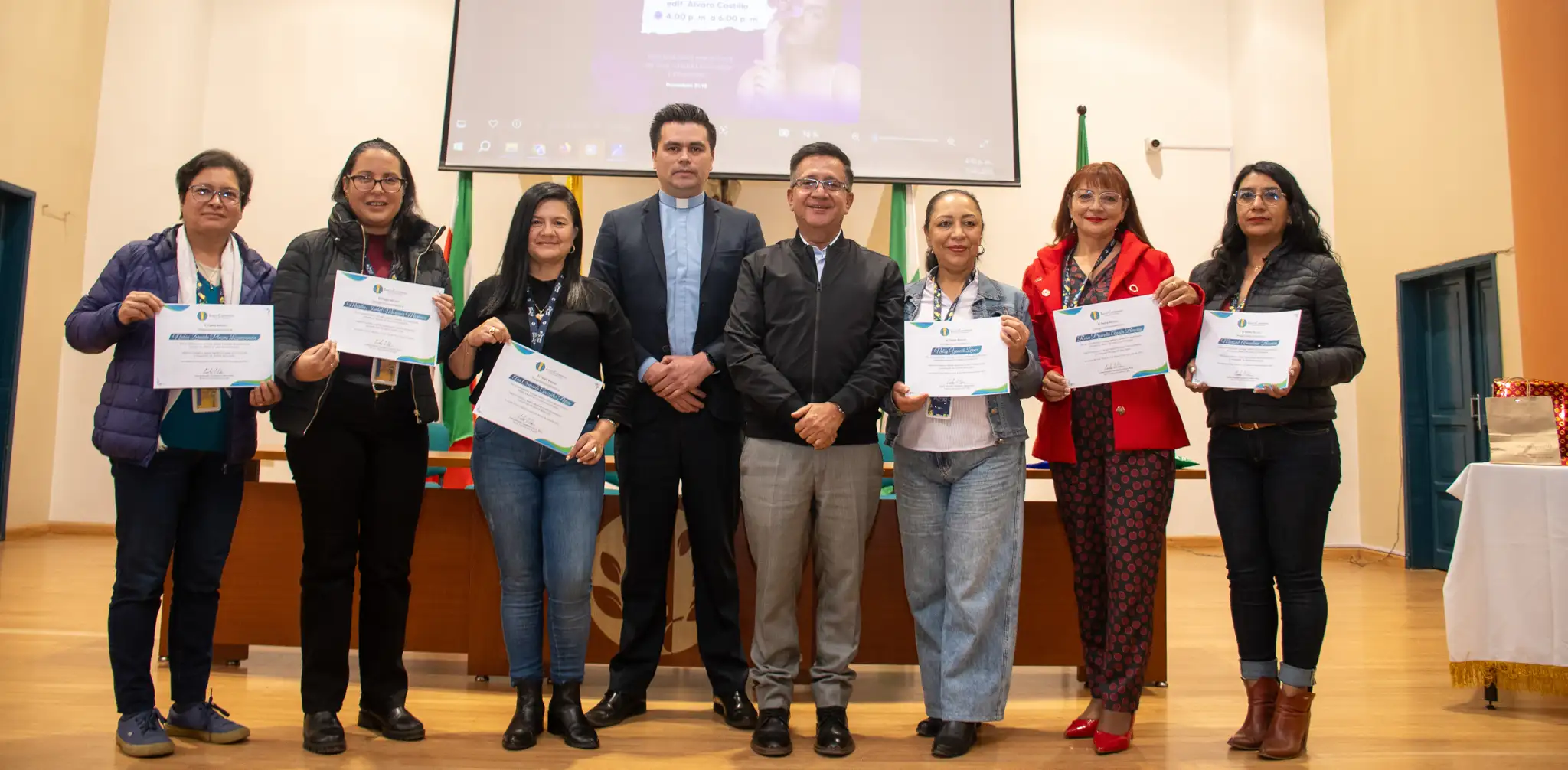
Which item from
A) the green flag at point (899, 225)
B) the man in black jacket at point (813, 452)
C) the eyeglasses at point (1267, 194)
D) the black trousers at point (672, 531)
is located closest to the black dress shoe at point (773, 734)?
the man in black jacket at point (813, 452)

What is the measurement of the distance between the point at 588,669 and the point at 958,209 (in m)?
2.15

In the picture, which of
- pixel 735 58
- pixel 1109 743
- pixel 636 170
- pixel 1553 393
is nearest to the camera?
pixel 1109 743

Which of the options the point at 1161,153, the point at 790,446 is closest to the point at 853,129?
the point at 1161,153

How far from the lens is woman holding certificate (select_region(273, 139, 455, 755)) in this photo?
2.29m

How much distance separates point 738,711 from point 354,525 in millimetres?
1154

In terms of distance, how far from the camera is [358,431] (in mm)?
2332

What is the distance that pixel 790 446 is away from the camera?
2385mm

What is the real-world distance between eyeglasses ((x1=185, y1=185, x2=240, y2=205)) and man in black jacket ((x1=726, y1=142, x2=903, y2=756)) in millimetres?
1317

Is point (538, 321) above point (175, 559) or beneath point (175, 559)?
above

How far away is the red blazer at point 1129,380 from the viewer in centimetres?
240

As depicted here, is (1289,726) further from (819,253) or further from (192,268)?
(192,268)

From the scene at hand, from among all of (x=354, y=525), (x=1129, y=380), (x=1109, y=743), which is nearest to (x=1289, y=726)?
(x=1109, y=743)

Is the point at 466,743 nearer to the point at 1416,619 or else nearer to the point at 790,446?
the point at 790,446

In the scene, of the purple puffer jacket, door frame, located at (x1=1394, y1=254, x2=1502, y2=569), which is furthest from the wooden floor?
door frame, located at (x1=1394, y1=254, x2=1502, y2=569)
